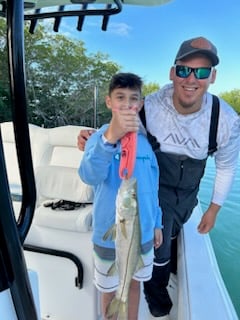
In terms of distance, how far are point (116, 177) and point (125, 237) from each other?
27 centimetres

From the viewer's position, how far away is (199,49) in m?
1.07

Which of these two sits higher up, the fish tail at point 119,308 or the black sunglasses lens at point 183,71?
the black sunglasses lens at point 183,71

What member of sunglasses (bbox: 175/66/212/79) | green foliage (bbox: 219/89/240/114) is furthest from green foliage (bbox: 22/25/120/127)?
sunglasses (bbox: 175/66/212/79)

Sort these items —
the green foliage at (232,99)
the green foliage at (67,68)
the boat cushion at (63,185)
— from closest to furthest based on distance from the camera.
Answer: the boat cushion at (63,185), the green foliage at (232,99), the green foliage at (67,68)

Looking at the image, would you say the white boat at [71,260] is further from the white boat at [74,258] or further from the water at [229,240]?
the water at [229,240]

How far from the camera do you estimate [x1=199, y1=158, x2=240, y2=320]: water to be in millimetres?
2012

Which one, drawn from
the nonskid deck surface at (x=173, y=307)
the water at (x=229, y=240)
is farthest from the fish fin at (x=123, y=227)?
the water at (x=229, y=240)

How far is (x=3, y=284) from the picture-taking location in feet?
1.39

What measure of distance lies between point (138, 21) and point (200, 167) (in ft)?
18.5

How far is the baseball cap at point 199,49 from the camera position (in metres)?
1.07

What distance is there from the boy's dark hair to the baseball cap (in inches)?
Answer: 10.6

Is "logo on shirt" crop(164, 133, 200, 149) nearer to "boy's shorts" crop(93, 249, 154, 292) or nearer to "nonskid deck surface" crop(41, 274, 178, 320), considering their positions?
"boy's shorts" crop(93, 249, 154, 292)

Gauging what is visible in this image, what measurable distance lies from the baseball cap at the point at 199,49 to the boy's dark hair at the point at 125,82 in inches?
10.6

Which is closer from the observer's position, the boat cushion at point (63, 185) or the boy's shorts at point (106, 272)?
the boy's shorts at point (106, 272)
